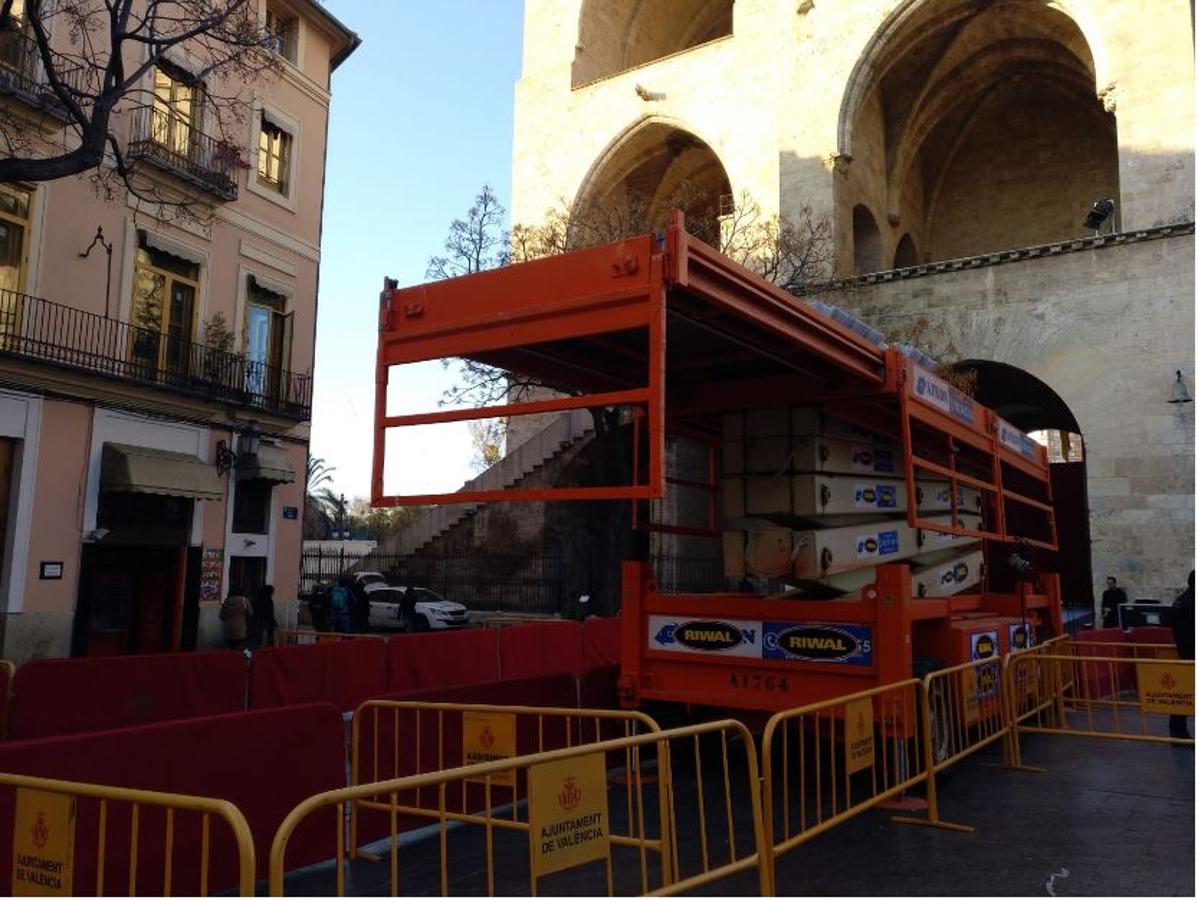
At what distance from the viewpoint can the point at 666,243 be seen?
557cm

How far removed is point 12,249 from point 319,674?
10067 mm

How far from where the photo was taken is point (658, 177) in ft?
118

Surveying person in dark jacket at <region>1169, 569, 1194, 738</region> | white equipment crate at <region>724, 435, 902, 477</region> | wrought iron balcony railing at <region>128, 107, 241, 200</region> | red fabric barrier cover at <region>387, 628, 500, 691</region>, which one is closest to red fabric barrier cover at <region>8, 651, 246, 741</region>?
red fabric barrier cover at <region>387, 628, 500, 691</region>

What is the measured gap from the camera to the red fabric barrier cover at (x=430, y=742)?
6.43 meters

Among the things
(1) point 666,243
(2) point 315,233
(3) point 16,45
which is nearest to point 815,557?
(1) point 666,243

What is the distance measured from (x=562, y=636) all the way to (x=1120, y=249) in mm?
17052

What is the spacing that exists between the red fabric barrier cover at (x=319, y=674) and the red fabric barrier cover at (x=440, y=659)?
0.62 feet

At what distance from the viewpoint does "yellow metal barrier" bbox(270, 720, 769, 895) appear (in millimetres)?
3898

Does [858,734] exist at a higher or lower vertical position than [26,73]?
lower

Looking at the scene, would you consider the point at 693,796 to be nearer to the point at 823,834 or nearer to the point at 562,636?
the point at 823,834

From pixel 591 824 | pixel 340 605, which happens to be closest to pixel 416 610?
pixel 340 605

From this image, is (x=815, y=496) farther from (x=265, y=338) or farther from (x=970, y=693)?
(x=265, y=338)

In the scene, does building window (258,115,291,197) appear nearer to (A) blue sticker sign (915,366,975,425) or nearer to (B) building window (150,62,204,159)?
(B) building window (150,62,204,159)

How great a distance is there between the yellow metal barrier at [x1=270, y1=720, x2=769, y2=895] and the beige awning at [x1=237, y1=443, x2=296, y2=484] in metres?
12.0
